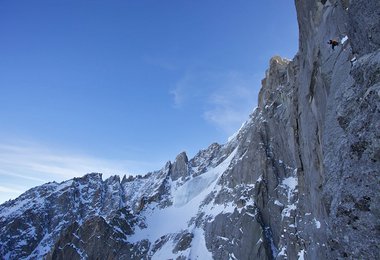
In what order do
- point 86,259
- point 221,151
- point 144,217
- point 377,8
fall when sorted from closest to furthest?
point 377,8
point 86,259
point 144,217
point 221,151

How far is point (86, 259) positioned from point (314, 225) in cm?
11325

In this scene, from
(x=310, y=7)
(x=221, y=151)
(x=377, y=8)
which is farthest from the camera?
(x=221, y=151)

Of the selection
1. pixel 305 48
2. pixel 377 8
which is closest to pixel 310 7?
pixel 305 48

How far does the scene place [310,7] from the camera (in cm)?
3850

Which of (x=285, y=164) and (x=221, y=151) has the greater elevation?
(x=221, y=151)

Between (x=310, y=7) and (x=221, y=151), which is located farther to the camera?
(x=221, y=151)

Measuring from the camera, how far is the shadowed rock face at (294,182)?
9688 millimetres

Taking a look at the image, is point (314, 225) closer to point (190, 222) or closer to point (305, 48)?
point (305, 48)

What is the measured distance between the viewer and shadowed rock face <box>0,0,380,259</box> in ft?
31.8

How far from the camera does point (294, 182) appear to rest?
327ft

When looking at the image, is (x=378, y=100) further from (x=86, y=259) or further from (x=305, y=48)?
(x=86, y=259)

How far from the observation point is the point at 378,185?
8.79 meters

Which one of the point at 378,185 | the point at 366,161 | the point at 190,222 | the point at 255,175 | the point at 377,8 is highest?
the point at 255,175

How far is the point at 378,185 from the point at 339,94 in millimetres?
3858
